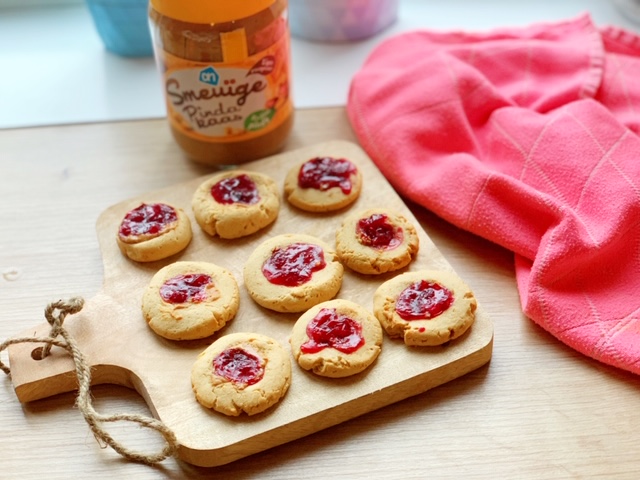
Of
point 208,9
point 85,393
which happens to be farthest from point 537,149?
point 85,393

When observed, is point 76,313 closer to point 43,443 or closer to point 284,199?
point 43,443

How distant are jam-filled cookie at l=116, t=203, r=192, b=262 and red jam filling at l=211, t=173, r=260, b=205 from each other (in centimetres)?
A: 6

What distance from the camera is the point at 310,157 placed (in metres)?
1.15

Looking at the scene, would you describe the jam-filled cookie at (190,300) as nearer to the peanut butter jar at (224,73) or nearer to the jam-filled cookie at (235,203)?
the jam-filled cookie at (235,203)

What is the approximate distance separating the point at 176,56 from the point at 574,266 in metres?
0.59

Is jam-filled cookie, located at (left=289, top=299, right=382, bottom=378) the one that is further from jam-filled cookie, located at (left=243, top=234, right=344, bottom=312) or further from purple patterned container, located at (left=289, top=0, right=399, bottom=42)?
purple patterned container, located at (left=289, top=0, right=399, bottom=42)

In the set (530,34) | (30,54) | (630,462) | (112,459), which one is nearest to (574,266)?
(630,462)

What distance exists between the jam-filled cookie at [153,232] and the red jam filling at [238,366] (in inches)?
7.8

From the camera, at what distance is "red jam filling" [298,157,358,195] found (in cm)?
107

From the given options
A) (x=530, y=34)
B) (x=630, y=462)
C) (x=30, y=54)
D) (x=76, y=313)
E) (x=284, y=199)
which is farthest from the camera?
(x=30, y=54)

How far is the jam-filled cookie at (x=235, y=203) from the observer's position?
1.02 m

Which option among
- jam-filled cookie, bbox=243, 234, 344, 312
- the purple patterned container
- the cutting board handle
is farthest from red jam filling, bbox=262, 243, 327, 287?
the purple patterned container

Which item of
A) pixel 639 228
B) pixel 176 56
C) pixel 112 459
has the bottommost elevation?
pixel 112 459

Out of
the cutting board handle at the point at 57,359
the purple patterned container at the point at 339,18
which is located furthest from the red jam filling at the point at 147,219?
the purple patterned container at the point at 339,18
